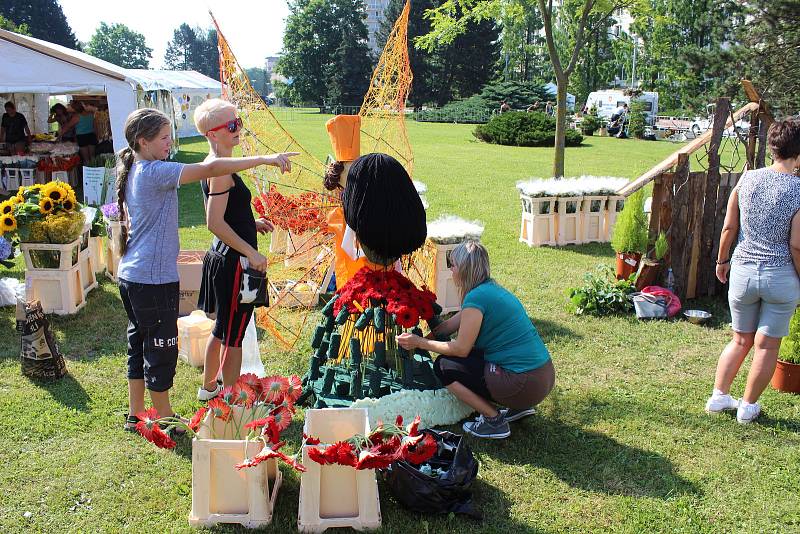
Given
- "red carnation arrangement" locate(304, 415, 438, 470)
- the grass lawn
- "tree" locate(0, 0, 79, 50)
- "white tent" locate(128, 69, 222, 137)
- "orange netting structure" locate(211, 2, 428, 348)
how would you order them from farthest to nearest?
1. "tree" locate(0, 0, 79, 50)
2. "white tent" locate(128, 69, 222, 137)
3. "orange netting structure" locate(211, 2, 428, 348)
4. the grass lawn
5. "red carnation arrangement" locate(304, 415, 438, 470)

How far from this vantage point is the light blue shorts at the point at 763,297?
4.03 metres

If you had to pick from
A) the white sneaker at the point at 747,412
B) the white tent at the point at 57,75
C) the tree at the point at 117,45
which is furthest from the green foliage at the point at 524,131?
the tree at the point at 117,45

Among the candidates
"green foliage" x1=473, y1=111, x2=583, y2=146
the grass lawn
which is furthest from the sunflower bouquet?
"green foliage" x1=473, y1=111, x2=583, y2=146

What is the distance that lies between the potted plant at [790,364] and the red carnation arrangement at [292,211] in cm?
343

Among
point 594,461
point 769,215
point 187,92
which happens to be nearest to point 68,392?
point 594,461

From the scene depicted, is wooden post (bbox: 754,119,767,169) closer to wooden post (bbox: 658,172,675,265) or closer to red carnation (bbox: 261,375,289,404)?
wooden post (bbox: 658,172,675,265)

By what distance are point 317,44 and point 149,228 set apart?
60478 millimetres

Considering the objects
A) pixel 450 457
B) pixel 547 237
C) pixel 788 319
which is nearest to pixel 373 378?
pixel 450 457

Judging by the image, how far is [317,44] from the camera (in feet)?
199

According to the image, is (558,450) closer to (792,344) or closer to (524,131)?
(792,344)

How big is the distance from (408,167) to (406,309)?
75.7 inches

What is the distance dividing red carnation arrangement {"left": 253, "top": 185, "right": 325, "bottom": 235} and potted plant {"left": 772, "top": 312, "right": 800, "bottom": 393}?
3.43 m

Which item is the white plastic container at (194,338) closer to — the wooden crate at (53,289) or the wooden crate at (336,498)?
the wooden crate at (53,289)

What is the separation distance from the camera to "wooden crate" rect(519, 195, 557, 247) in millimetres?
9031
